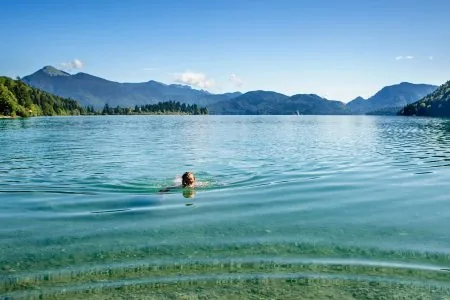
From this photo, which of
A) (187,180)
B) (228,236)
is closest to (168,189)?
(187,180)

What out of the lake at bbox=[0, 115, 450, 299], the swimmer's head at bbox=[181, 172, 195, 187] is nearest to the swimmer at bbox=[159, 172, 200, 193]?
the swimmer's head at bbox=[181, 172, 195, 187]

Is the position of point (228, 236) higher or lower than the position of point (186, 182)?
lower

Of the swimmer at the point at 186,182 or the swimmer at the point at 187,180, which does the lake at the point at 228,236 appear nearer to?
the swimmer at the point at 186,182

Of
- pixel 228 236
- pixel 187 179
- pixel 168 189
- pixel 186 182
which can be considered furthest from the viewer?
pixel 168 189

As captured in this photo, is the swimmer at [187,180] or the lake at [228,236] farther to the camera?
the swimmer at [187,180]

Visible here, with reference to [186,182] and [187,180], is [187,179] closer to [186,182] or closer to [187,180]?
[187,180]

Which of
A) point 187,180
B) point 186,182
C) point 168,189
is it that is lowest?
point 168,189

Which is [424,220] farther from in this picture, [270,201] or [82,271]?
[82,271]

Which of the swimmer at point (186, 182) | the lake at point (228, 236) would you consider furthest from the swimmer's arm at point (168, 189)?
the lake at point (228, 236)

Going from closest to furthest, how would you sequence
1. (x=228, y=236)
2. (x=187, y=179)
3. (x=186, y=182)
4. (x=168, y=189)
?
(x=228, y=236), (x=187, y=179), (x=186, y=182), (x=168, y=189)

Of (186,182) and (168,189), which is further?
(168,189)

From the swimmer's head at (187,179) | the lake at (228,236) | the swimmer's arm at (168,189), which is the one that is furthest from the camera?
the swimmer's arm at (168,189)

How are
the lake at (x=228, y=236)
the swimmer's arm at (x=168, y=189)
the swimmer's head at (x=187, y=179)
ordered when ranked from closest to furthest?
the lake at (x=228, y=236) < the swimmer's head at (x=187, y=179) < the swimmer's arm at (x=168, y=189)

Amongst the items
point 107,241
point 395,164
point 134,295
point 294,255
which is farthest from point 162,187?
point 395,164
